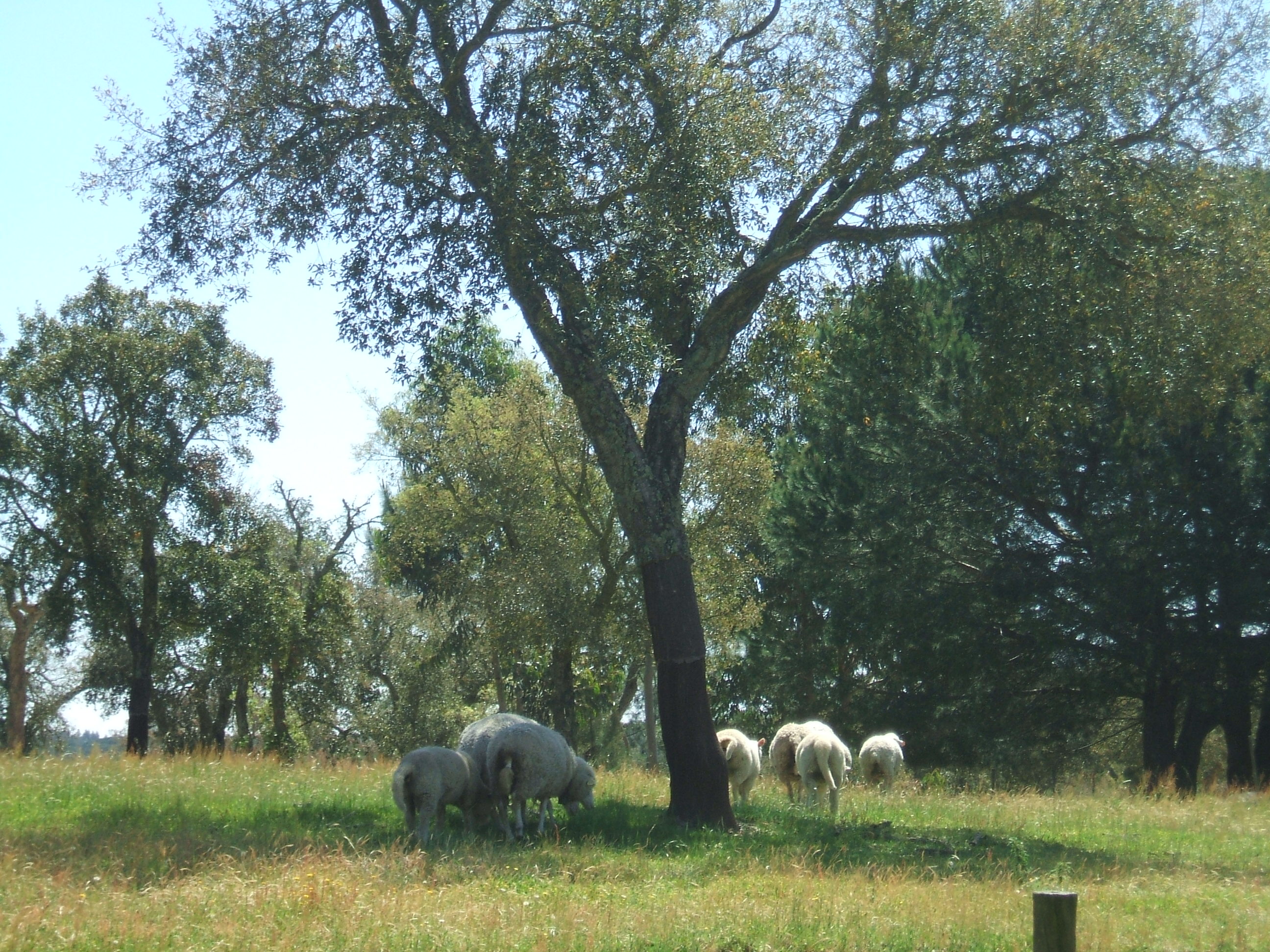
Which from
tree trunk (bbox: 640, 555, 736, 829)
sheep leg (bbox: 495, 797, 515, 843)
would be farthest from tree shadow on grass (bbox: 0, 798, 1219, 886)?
tree trunk (bbox: 640, 555, 736, 829)

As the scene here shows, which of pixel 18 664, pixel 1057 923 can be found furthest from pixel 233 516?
pixel 1057 923

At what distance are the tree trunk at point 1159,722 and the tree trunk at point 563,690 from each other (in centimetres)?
1340

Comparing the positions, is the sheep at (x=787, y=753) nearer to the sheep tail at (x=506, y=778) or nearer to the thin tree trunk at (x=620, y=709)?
the sheep tail at (x=506, y=778)

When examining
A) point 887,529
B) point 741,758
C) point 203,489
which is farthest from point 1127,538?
point 203,489

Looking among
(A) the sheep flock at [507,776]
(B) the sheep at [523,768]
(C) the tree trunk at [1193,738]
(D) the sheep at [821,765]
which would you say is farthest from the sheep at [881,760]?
(C) the tree trunk at [1193,738]

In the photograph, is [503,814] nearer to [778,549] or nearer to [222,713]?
[778,549]

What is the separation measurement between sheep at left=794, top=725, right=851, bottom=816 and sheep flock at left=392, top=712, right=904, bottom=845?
10 millimetres

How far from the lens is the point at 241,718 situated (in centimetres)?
4322

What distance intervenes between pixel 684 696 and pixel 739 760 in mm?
4396

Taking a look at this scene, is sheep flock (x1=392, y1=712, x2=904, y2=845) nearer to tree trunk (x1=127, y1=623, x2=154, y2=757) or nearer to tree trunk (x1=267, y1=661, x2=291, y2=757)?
tree trunk (x1=127, y1=623, x2=154, y2=757)

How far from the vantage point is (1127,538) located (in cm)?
2569

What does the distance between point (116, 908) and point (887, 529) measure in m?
22.4

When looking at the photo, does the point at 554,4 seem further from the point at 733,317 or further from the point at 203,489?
the point at 203,489

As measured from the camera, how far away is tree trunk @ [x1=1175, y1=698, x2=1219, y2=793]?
2639cm
